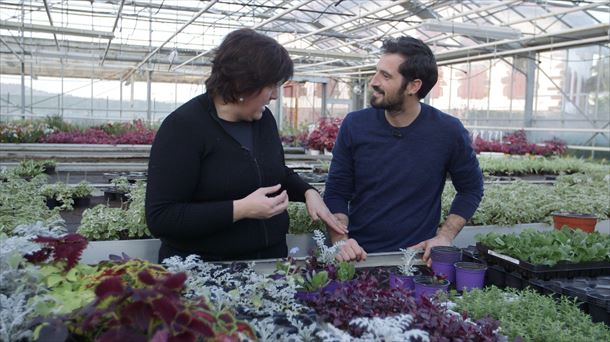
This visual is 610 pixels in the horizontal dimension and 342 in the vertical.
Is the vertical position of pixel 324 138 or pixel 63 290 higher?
pixel 324 138

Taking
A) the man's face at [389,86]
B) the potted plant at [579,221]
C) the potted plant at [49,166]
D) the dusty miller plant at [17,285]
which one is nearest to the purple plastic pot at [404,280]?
the man's face at [389,86]

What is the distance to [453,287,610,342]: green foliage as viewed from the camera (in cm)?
141

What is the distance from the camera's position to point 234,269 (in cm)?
162

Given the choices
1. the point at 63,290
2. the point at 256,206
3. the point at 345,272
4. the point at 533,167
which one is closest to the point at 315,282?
the point at 345,272

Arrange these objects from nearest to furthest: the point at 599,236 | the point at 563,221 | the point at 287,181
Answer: the point at 287,181 → the point at 599,236 → the point at 563,221

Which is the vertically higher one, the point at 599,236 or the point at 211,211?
the point at 211,211

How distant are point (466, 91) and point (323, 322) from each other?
17573mm

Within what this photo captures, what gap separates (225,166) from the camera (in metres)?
1.82

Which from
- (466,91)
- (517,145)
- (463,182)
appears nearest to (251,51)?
(463,182)

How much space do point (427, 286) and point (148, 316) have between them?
3.27 feet

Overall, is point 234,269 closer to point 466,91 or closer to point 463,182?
point 463,182

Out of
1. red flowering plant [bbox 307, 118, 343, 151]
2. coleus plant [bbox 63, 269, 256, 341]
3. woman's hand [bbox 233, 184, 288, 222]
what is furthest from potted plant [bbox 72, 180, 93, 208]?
red flowering plant [bbox 307, 118, 343, 151]

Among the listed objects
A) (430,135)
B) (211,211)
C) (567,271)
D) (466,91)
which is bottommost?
(567,271)

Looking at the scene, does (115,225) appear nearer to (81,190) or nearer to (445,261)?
(81,190)
